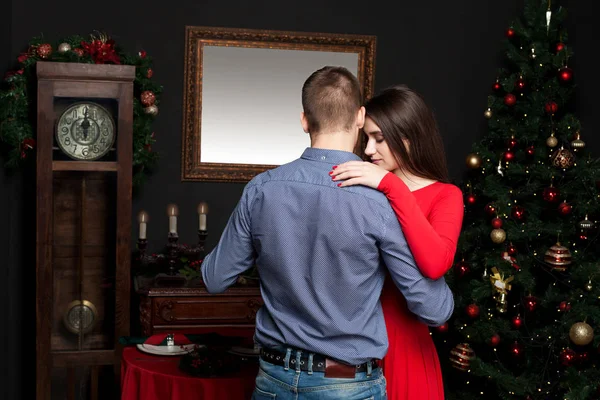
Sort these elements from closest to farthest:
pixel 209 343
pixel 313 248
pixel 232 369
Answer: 1. pixel 313 248
2. pixel 232 369
3. pixel 209 343

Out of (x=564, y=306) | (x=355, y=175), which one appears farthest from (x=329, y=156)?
(x=564, y=306)

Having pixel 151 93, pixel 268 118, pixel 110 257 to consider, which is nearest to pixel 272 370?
pixel 110 257

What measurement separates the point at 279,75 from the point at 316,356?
3.19 metres

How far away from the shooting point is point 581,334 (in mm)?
3639

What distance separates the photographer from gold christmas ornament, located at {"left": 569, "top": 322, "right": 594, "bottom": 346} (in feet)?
11.9

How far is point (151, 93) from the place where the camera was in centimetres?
454

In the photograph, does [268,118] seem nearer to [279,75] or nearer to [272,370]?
[279,75]

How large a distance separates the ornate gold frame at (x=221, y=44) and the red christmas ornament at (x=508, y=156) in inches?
41.0

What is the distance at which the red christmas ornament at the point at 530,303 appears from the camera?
13.4 feet

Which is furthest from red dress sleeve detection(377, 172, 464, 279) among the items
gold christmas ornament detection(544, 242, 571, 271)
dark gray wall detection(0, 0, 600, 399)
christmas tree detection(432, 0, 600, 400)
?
dark gray wall detection(0, 0, 600, 399)

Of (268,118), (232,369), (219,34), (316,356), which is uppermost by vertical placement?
(219,34)

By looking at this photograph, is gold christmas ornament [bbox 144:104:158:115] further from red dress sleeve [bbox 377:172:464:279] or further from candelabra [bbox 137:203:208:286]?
red dress sleeve [bbox 377:172:464:279]

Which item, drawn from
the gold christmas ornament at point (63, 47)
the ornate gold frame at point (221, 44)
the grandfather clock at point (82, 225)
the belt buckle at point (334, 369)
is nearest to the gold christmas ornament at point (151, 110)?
the grandfather clock at point (82, 225)

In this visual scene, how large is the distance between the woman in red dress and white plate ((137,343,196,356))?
934mm
